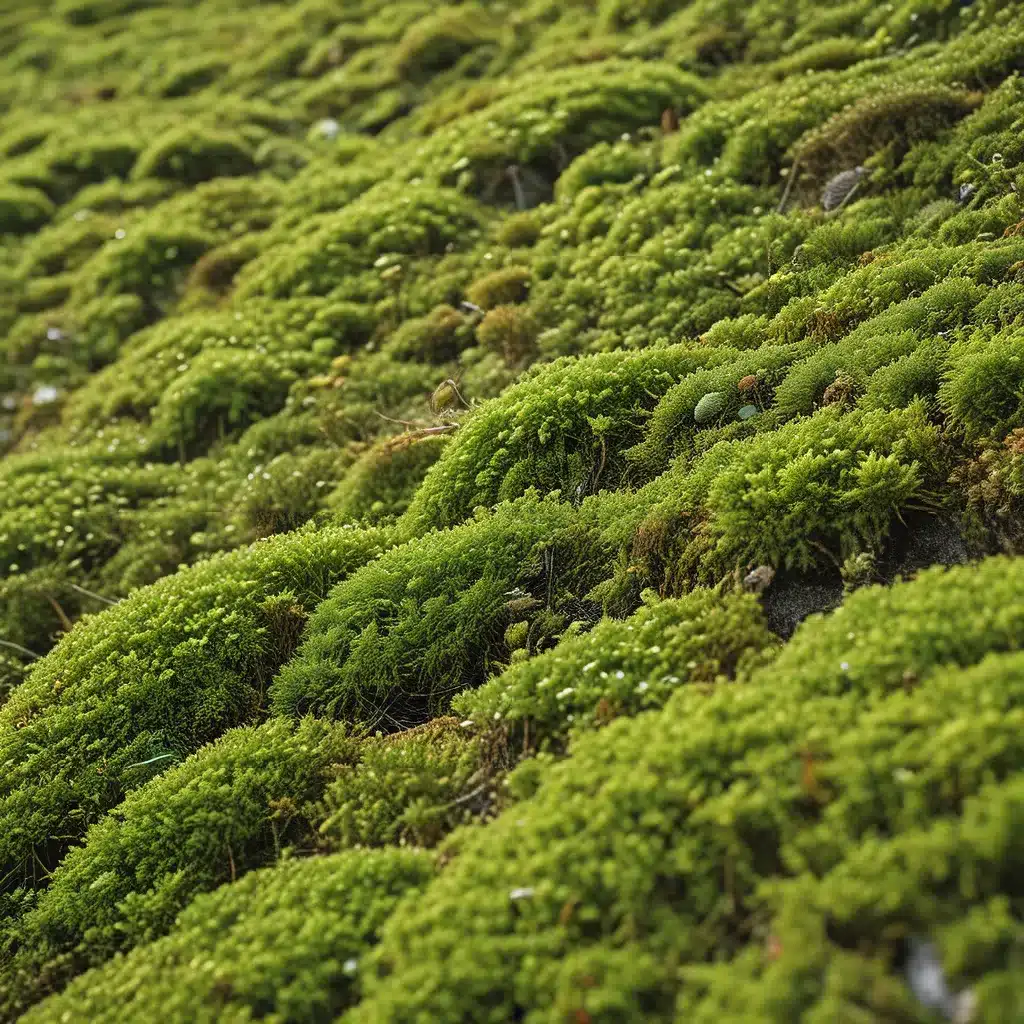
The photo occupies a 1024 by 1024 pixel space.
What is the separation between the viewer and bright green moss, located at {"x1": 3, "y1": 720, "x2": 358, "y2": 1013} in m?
4.98

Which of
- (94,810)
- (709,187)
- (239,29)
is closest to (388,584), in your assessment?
(94,810)

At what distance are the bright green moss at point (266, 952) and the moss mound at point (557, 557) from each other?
2 cm

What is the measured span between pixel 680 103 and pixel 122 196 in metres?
8.33

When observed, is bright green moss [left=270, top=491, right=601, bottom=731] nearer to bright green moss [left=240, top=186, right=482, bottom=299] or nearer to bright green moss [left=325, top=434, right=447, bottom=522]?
bright green moss [left=325, top=434, right=447, bottom=522]

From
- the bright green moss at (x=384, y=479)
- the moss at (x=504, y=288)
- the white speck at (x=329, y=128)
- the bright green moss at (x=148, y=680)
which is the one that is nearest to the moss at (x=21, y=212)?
the white speck at (x=329, y=128)

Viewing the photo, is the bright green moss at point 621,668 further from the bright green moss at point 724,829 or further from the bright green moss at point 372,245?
the bright green moss at point 372,245

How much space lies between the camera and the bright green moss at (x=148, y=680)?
19.4 feet

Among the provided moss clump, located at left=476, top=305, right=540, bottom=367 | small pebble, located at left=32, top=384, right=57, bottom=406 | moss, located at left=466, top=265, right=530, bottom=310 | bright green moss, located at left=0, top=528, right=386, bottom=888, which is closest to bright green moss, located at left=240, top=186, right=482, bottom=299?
moss, located at left=466, top=265, right=530, bottom=310

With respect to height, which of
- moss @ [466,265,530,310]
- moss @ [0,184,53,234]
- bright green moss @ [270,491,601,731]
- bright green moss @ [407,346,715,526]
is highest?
moss @ [0,184,53,234]

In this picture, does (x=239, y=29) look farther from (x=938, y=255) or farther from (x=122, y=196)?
(x=938, y=255)

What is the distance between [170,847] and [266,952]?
4.12 feet

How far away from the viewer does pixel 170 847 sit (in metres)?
5.21

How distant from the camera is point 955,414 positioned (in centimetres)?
536

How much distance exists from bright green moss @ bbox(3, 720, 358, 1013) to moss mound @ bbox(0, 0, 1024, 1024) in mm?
24
